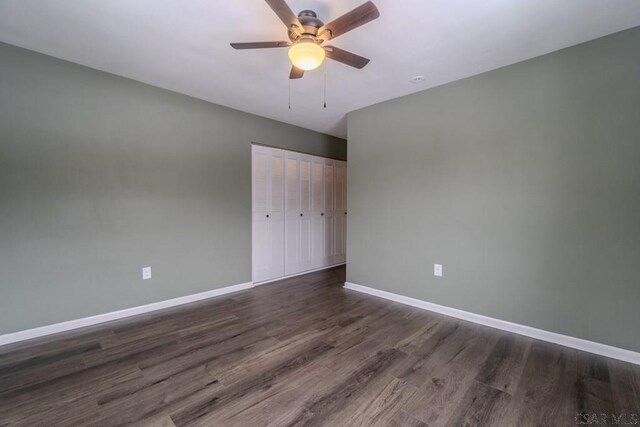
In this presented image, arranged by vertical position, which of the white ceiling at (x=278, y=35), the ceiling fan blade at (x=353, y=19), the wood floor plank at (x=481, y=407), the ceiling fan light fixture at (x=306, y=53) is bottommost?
the wood floor plank at (x=481, y=407)

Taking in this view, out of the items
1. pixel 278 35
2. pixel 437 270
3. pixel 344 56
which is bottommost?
pixel 437 270

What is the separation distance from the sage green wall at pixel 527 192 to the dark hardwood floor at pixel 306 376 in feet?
1.20

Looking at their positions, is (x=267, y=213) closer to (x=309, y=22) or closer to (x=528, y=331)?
(x=309, y=22)

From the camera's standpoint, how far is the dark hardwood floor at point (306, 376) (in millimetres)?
1504

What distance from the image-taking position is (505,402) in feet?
5.24

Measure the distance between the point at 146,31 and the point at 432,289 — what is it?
137 inches

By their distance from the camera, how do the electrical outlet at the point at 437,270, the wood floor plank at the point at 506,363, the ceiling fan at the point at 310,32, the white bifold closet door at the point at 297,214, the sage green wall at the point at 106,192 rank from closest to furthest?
1. the ceiling fan at the point at 310,32
2. the wood floor plank at the point at 506,363
3. the sage green wall at the point at 106,192
4. the electrical outlet at the point at 437,270
5. the white bifold closet door at the point at 297,214

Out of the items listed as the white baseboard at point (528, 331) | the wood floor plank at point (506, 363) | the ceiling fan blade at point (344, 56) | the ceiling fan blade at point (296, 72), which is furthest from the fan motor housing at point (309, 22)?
the white baseboard at point (528, 331)

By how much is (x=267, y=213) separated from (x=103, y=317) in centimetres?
215

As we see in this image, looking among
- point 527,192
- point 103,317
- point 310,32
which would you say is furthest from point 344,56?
point 103,317

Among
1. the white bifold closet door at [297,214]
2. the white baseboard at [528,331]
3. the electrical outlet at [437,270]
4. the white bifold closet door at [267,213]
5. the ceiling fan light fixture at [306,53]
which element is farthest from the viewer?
the white bifold closet door at [297,214]

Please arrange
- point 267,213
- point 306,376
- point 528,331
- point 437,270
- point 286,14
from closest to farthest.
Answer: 1. point 286,14
2. point 306,376
3. point 528,331
4. point 437,270
5. point 267,213

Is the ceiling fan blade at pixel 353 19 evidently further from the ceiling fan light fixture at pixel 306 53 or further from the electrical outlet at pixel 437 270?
the electrical outlet at pixel 437 270

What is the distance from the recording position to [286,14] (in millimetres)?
1505
